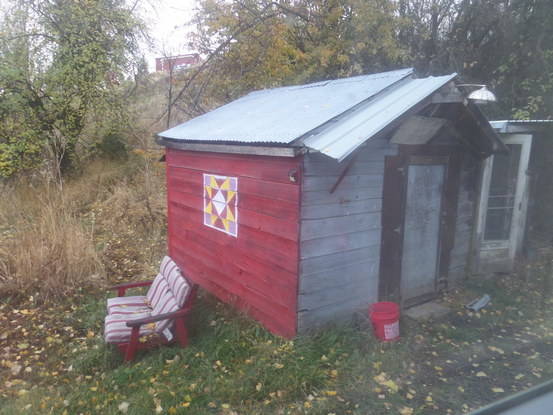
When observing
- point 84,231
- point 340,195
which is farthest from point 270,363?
point 84,231

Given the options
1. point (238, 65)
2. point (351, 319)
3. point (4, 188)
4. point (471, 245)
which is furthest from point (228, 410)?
point (238, 65)

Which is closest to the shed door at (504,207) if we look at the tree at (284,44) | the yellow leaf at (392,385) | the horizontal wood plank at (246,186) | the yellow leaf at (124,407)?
the yellow leaf at (392,385)

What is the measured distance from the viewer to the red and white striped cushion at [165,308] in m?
4.64

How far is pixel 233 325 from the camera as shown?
4898 mm

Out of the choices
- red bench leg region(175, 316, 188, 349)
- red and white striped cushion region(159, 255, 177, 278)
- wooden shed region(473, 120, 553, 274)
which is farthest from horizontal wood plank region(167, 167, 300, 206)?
wooden shed region(473, 120, 553, 274)

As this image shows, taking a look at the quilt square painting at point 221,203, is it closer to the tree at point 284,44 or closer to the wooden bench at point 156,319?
the wooden bench at point 156,319

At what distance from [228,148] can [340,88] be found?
1.73 metres

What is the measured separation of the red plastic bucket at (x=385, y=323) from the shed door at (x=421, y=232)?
1014mm

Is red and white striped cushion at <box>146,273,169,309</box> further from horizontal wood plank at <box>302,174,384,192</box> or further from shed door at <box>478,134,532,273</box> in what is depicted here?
shed door at <box>478,134,532,273</box>

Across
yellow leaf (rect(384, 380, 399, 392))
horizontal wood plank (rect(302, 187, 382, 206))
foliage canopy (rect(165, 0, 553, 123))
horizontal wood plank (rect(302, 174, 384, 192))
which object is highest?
foliage canopy (rect(165, 0, 553, 123))

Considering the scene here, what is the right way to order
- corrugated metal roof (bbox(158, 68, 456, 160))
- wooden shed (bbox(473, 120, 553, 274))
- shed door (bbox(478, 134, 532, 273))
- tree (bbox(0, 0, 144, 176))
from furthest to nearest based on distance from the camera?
tree (bbox(0, 0, 144, 176)) < shed door (bbox(478, 134, 532, 273)) < wooden shed (bbox(473, 120, 553, 274)) < corrugated metal roof (bbox(158, 68, 456, 160))

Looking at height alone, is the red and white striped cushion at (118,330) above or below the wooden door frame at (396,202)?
below

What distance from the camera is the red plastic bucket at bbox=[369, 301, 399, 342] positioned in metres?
4.43

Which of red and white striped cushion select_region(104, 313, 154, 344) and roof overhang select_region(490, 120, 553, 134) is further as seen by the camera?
roof overhang select_region(490, 120, 553, 134)
